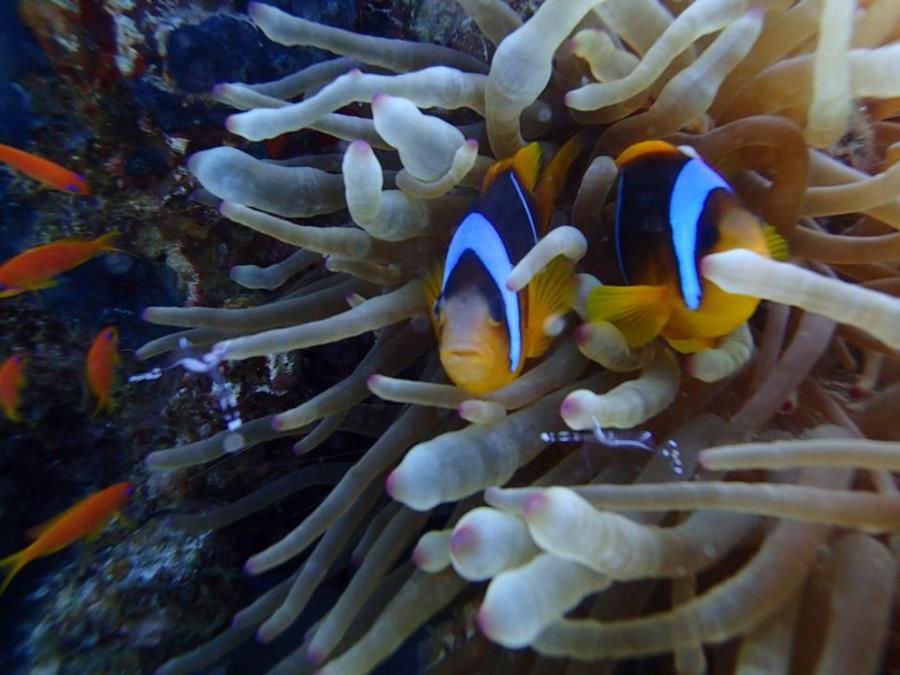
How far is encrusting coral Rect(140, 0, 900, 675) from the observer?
0.85 meters

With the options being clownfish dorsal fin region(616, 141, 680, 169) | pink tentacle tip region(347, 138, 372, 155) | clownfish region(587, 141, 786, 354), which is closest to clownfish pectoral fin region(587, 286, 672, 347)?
clownfish region(587, 141, 786, 354)

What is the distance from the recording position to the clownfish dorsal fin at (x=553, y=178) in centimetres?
131

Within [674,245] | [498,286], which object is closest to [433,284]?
[498,286]

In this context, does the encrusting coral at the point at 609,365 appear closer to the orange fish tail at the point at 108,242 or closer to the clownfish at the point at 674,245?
the clownfish at the point at 674,245

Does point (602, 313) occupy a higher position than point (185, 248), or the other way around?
point (185, 248)

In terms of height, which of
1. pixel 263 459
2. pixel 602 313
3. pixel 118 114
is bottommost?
pixel 263 459

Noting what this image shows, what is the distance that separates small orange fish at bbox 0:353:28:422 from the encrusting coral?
81 centimetres

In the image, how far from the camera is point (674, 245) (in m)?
1.10

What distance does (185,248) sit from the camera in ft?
6.86

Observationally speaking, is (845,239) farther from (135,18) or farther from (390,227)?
(135,18)

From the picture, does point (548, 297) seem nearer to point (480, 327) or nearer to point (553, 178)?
point (480, 327)

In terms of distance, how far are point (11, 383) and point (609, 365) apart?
1.86 m

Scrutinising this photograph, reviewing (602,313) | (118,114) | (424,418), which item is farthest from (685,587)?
(118,114)

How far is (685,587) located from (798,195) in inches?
28.5
